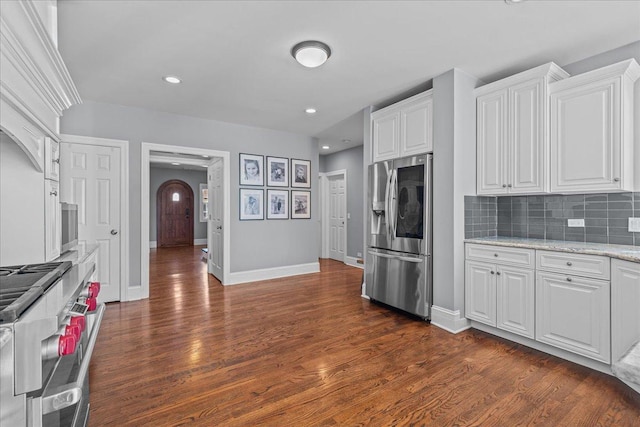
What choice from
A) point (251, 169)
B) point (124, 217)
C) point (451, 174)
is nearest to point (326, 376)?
point (451, 174)

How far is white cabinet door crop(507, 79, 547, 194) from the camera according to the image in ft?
8.77

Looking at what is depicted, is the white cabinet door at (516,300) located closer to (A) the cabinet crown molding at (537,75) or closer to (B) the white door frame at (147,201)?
(A) the cabinet crown molding at (537,75)

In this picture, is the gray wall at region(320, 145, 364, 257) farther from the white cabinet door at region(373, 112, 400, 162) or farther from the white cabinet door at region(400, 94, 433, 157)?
the white cabinet door at region(400, 94, 433, 157)

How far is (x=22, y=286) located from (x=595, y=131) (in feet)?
12.1

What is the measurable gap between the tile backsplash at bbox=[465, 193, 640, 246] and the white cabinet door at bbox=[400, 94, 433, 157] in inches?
29.8

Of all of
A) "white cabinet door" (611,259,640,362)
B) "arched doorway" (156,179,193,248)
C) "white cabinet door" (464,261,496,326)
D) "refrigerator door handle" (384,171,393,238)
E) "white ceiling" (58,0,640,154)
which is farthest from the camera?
"arched doorway" (156,179,193,248)

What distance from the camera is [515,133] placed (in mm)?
2834

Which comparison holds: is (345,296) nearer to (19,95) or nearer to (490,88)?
(490,88)

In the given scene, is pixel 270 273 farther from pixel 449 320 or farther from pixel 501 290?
pixel 501 290

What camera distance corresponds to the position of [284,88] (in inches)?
137

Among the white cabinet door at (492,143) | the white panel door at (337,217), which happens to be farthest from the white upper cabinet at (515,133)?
the white panel door at (337,217)

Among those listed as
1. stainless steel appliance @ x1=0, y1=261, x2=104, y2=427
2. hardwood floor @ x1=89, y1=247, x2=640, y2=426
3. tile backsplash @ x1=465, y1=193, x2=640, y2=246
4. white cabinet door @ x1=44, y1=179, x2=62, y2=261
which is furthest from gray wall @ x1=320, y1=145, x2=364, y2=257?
stainless steel appliance @ x1=0, y1=261, x2=104, y2=427

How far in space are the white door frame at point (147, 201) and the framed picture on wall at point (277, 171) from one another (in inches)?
28.3

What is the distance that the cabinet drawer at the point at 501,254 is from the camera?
257 cm
